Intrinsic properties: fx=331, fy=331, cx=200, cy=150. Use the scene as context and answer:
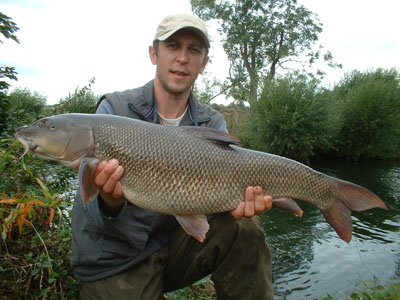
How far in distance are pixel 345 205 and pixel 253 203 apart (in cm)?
69

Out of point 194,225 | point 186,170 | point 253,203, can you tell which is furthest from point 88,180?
point 253,203

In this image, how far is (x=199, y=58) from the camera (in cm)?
291

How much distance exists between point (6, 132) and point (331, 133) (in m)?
20.7

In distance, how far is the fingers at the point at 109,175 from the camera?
2025mm

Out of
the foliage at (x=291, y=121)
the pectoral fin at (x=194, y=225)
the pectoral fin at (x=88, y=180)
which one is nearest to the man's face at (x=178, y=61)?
the pectoral fin at (x=88, y=180)

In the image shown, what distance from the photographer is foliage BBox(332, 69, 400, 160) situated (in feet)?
75.9

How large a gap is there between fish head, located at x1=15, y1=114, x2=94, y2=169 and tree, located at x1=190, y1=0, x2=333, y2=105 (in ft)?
95.9

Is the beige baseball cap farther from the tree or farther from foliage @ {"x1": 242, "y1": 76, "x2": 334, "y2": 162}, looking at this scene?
the tree

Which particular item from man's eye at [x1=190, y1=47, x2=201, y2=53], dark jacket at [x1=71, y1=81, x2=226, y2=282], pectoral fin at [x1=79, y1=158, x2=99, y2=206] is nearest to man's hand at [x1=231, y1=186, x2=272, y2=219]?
dark jacket at [x1=71, y1=81, x2=226, y2=282]

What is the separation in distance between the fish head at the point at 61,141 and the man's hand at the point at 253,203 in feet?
3.46

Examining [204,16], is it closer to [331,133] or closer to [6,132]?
[331,133]

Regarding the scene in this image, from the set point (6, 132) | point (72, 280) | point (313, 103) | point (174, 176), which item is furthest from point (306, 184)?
point (313, 103)

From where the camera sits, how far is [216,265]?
2.52m

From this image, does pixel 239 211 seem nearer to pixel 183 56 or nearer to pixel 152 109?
pixel 152 109
